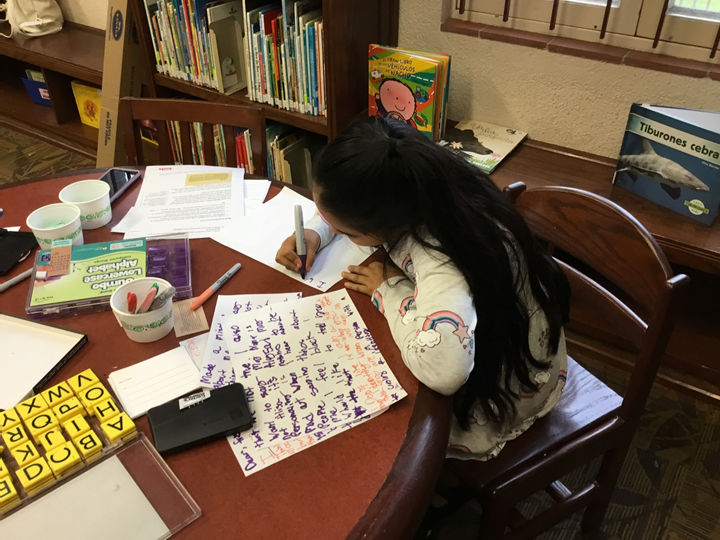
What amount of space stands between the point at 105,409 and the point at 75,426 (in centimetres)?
4

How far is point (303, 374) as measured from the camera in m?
0.93

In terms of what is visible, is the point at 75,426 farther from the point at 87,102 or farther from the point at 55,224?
the point at 87,102

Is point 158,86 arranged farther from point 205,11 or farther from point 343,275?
point 343,275

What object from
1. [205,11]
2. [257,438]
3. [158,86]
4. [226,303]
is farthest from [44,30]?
[257,438]

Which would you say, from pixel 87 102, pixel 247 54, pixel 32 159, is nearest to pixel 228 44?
pixel 247 54

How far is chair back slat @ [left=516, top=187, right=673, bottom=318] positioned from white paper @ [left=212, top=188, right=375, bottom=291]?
1.12 ft

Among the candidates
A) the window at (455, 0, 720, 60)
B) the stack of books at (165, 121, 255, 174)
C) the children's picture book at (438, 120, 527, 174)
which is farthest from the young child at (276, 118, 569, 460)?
the stack of books at (165, 121, 255, 174)

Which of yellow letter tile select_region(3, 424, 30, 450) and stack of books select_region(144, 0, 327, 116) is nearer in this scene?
yellow letter tile select_region(3, 424, 30, 450)

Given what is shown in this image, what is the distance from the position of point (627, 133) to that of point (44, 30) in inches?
106

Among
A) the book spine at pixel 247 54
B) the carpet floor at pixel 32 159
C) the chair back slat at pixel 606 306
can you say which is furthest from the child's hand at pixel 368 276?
the carpet floor at pixel 32 159

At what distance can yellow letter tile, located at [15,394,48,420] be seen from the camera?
2.76 feet

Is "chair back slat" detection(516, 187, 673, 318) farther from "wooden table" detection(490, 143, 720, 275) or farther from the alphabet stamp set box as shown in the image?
the alphabet stamp set box

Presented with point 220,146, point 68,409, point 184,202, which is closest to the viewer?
point 68,409

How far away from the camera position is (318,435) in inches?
33.0
